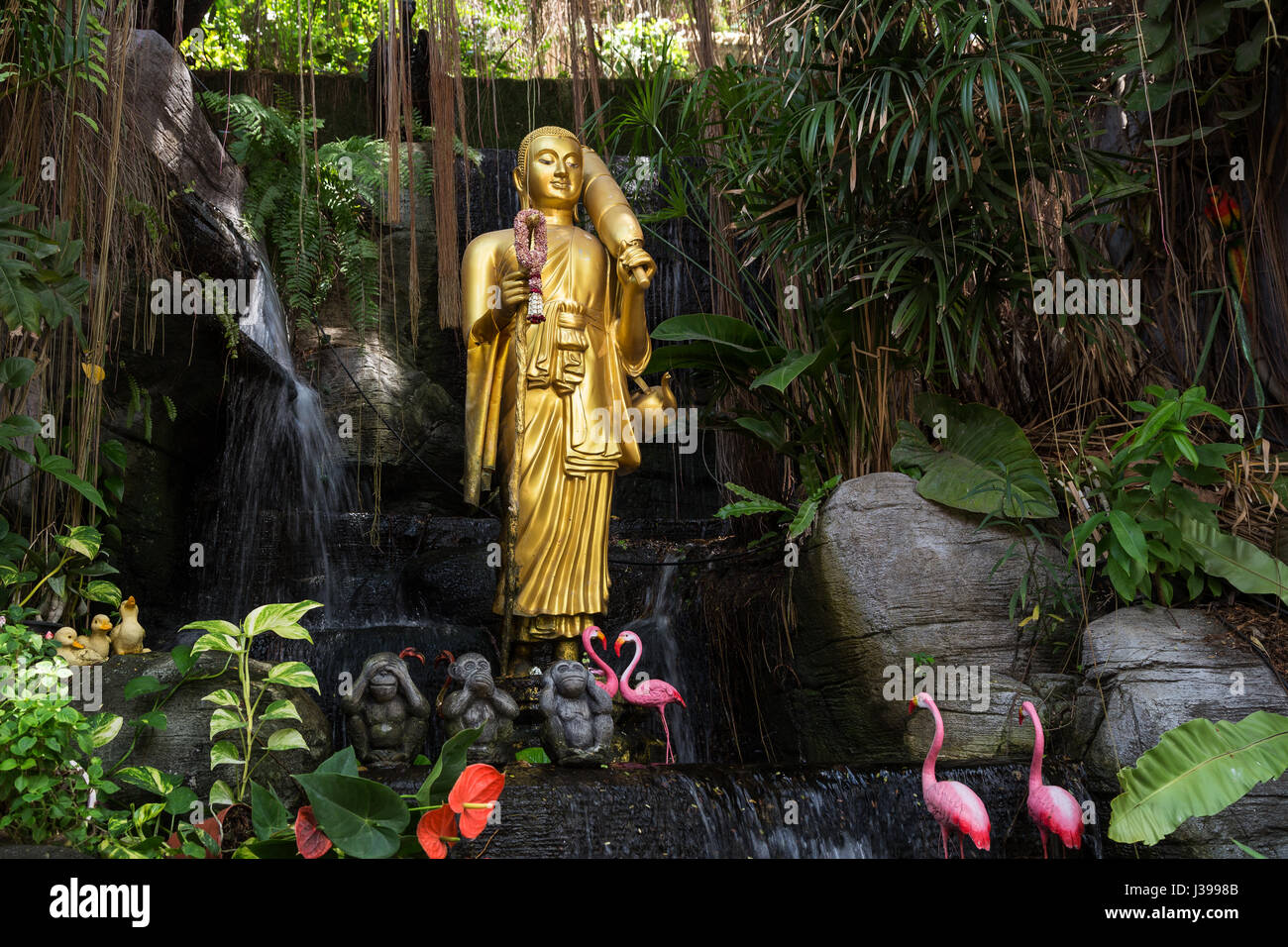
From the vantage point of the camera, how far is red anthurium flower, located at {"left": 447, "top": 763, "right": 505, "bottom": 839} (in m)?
2.12

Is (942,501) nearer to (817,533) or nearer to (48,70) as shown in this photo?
(817,533)

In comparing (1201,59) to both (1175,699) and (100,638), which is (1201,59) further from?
(100,638)

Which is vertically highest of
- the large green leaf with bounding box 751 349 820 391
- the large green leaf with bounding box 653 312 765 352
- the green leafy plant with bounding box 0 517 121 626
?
the large green leaf with bounding box 653 312 765 352

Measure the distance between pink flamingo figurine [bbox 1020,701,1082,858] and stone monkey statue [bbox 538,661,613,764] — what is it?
128 centimetres

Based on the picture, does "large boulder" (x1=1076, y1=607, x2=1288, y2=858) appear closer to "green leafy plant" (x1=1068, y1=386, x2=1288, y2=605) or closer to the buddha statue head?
"green leafy plant" (x1=1068, y1=386, x2=1288, y2=605)

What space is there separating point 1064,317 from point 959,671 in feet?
6.08

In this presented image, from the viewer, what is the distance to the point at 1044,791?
10.4 ft

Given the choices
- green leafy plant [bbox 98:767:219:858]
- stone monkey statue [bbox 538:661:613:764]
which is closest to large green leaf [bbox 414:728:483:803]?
green leafy plant [bbox 98:767:219:858]

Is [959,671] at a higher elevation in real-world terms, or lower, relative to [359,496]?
lower

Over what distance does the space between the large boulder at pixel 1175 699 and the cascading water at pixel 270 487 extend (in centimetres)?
405

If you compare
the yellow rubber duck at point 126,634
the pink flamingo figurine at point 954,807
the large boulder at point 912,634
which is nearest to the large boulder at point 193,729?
the yellow rubber duck at point 126,634

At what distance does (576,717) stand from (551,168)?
2.54 meters

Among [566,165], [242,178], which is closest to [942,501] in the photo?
[566,165]

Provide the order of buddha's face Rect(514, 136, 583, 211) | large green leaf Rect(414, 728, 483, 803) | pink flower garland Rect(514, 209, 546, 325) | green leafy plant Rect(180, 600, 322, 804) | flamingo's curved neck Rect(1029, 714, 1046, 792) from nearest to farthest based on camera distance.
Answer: large green leaf Rect(414, 728, 483, 803), green leafy plant Rect(180, 600, 322, 804), flamingo's curved neck Rect(1029, 714, 1046, 792), pink flower garland Rect(514, 209, 546, 325), buddha's face Rect(514, 136, 583, 211)
